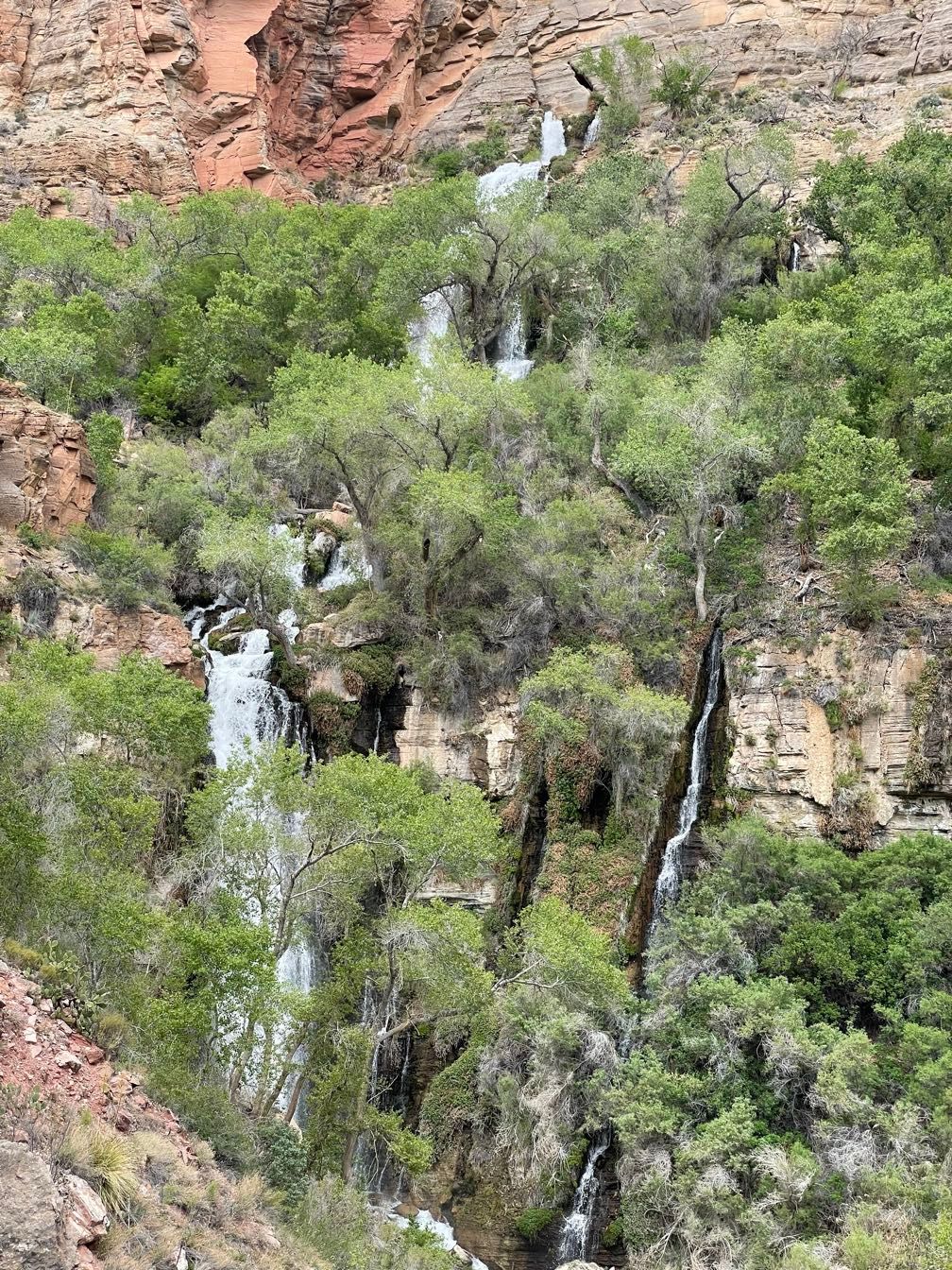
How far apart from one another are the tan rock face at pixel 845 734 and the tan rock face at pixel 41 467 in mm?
17734

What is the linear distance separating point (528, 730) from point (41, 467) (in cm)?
1408

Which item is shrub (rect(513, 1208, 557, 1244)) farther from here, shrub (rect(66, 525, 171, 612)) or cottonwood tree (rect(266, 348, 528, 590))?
shrub (rect(66, 525, 171, 612))

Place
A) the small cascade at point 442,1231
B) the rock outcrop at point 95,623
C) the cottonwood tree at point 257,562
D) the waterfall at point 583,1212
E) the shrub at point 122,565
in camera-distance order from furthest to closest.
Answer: the shrub at point 122,565, the cottonwood tree at point 257,562, the rock outcrop at point 95,623, the waterfall at point 583,1212, the small cascade at point 442,1231

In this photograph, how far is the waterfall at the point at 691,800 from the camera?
26656mm

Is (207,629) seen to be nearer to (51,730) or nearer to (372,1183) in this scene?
(51,730)

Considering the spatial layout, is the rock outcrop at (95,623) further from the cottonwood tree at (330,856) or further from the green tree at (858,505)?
the green tree at (858,505)

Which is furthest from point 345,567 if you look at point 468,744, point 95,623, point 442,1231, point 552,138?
point 552,138

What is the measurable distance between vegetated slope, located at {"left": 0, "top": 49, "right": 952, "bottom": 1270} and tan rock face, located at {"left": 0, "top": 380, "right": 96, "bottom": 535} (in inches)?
48.0

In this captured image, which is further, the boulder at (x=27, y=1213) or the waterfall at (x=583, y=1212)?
the waterfall at (x=583, y=1212)

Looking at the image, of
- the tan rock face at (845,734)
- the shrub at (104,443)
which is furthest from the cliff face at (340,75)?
the tan rock face at (845,734)

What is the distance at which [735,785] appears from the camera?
88.3 ft

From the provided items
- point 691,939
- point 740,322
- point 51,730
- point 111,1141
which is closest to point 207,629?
point 51,730

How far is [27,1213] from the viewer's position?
10984 mm

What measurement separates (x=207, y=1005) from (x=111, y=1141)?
5363 millimetres
